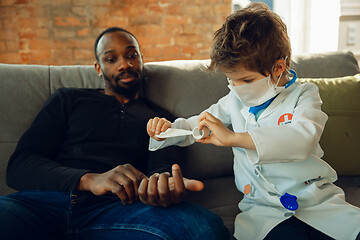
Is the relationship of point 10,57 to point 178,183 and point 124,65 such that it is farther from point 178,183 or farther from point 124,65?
point 178,183

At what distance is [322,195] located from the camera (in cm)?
102

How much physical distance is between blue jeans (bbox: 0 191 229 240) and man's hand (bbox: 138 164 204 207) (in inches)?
1.3

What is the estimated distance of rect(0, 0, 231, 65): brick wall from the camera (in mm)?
3121

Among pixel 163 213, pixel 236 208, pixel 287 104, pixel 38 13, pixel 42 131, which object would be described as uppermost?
pixel 38 13

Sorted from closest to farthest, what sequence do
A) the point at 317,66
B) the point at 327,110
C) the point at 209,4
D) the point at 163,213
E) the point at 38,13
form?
the point at 163,213
the point at 327,110
the point at 317,66
the point at 38,13
the point at 209,4

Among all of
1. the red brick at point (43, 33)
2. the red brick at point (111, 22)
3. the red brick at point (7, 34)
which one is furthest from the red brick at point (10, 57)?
the red brick at point (111, 22)

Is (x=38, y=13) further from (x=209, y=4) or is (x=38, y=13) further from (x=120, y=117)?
(x=120, y=117)

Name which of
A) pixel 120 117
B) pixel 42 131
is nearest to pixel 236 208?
pixel 120 117

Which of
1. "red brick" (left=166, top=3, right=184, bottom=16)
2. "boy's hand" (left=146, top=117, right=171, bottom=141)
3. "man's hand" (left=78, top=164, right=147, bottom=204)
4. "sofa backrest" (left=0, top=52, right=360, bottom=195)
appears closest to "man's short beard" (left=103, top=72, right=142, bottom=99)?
"sofa backrest" (left=0, top=52, right=360, bottom=195)

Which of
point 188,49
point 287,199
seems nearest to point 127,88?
point 287,199

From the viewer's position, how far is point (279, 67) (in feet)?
3.43

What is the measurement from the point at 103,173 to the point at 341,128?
3.36 ft

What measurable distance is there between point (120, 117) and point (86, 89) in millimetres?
231

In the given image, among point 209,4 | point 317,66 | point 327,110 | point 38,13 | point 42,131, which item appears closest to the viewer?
point 42,131
